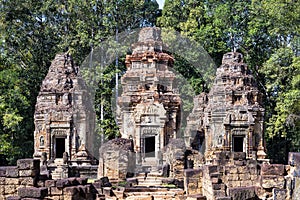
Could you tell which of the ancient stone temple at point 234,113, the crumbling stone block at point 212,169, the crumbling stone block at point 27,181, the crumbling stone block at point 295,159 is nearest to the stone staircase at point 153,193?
the crumbling stone block at point 212,169

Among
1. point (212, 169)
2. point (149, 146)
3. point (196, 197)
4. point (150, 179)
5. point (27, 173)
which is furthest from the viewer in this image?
point (149, 146)

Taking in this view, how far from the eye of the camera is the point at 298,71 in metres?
20.3

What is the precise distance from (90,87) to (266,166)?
1804 centimetres

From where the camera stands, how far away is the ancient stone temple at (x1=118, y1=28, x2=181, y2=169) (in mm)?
21703

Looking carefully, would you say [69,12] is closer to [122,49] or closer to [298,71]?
[122,49]

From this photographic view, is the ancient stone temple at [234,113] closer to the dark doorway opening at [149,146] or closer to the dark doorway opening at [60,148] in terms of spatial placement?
the dark doorway opening at [149,146]

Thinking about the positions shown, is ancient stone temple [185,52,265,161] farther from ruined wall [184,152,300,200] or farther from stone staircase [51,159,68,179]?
ruined wall [184,152,300,200]

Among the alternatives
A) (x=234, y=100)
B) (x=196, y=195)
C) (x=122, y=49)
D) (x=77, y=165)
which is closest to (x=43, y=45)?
(x=122, y=49)

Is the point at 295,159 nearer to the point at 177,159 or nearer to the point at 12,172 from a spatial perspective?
the point at 12,172

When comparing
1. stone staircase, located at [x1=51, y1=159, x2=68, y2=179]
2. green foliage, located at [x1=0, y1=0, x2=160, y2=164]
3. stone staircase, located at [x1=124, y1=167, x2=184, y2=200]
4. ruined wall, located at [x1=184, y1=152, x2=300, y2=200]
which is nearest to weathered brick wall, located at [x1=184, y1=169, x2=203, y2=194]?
ruined wall, located at [x1=184, y1=152, x2=300, y2=200]

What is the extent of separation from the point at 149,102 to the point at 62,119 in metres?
4.46

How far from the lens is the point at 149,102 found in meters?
22.0

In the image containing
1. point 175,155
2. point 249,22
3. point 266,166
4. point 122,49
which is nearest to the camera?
point 266,166

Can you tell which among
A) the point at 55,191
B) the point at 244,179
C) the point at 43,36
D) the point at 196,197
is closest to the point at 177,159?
the point at 196,197
